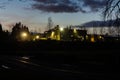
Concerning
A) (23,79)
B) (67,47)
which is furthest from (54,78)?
(67,47)

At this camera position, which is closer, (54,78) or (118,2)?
(54,78)

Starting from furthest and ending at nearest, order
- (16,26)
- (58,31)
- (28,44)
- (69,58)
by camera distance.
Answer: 1. (16,26)
2. (58,31)
3. (28,44)
4. (69,58)

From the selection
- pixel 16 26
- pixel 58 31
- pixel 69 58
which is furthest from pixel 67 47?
pixel 16 26

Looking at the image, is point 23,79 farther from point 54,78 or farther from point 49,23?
point 49,23

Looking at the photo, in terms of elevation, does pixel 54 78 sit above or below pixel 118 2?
below

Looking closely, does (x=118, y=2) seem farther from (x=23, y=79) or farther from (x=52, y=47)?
(x=52, y=47)

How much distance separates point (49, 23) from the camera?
129 m

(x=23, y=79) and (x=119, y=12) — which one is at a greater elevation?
(x=119, y=12)

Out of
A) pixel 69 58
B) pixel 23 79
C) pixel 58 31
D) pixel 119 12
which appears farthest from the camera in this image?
pixel 58 31

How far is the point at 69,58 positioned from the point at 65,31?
49.7 meters

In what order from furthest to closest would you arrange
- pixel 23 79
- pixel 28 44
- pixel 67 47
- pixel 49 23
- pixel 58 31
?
pixel 49 23, pixel 58 31, pixel 28 44, pixel 67 47, pixel 23 79

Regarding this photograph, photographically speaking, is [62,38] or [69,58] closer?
[69,58]

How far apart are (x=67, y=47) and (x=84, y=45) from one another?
3.67 meters

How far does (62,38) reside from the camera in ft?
277
